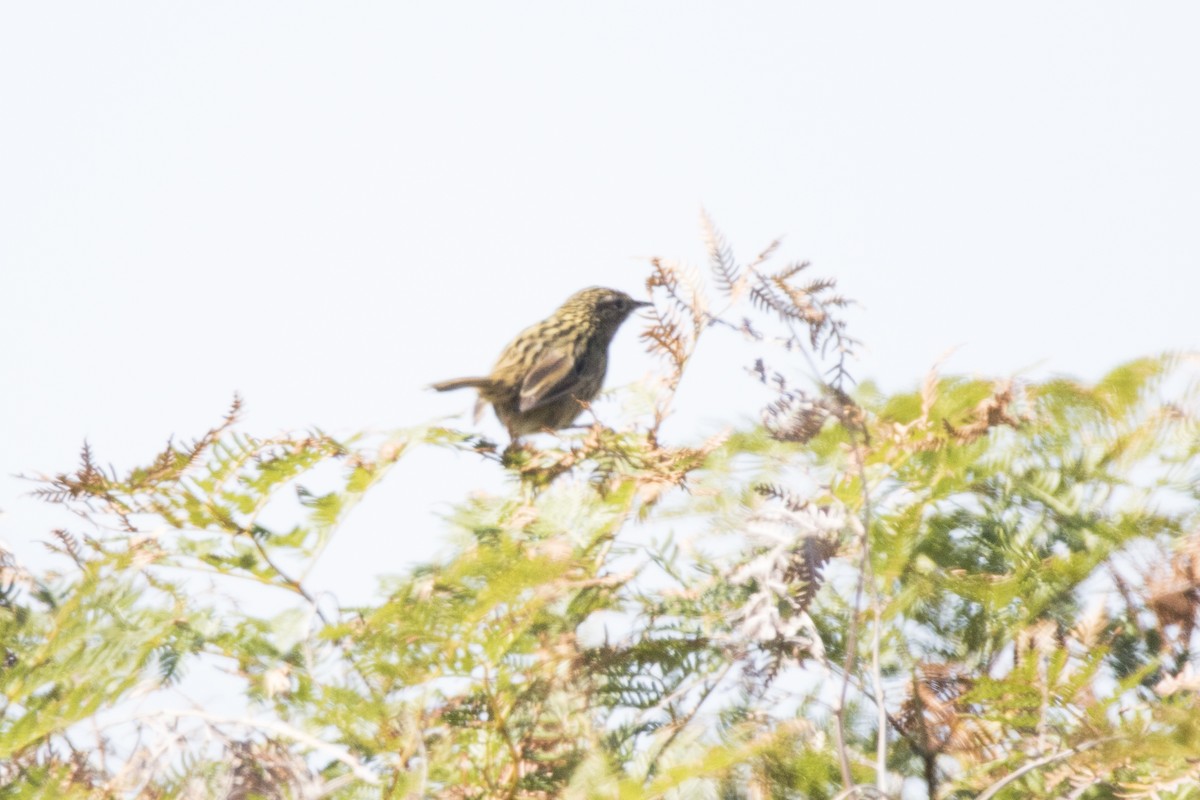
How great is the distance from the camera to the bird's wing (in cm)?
457

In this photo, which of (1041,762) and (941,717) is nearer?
(1041,762)

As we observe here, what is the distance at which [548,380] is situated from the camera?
4652mm

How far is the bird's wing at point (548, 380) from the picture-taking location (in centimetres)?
457

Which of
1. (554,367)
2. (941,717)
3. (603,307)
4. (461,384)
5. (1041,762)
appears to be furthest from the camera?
(603,307)

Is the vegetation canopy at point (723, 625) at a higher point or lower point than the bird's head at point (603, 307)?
lower

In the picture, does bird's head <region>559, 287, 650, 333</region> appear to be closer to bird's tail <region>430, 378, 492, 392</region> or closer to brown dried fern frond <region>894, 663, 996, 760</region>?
bird's tail <region>430, 378, 492, 392</region>

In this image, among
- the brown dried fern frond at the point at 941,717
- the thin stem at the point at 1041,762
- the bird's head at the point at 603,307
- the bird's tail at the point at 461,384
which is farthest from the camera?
the bird's head at the point at 603,307

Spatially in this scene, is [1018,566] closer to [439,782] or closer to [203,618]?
[439,782]

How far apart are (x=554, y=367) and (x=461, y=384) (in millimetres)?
387

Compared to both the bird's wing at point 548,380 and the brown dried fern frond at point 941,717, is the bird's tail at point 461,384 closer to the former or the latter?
the bird's wing at point 548,380

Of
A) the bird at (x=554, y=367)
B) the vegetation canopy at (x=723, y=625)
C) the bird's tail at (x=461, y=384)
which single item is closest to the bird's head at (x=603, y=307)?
the bird at (x=554, y=367)

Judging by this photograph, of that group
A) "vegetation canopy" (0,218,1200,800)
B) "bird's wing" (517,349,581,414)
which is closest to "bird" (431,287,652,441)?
"bird's wing" (517,349,581,414)

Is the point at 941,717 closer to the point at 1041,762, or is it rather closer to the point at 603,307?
the point at 1041,762

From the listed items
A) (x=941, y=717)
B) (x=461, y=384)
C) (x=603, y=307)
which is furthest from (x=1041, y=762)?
(x=603, y=307)
